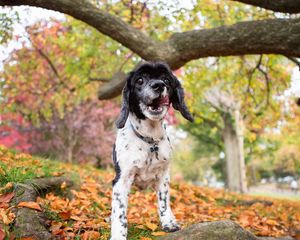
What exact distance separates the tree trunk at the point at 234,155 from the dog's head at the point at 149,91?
17786mm

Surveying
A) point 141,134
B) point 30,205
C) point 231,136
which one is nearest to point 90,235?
point 30,205

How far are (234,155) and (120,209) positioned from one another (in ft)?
61.3

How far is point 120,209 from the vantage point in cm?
374

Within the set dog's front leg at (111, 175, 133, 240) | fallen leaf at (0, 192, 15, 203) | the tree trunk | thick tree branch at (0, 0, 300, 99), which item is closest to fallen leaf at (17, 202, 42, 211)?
fallen leaf at (0, 192, 15, 203)

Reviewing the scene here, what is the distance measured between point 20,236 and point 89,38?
30.7 ft

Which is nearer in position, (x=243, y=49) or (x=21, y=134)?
(x=243, y=49)

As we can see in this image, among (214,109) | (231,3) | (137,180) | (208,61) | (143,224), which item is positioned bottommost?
(143,224)

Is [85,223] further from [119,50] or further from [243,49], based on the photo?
[119,50]

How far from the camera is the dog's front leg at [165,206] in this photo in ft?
13.5

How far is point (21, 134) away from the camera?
19797 millimetres

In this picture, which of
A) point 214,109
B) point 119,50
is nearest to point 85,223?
point 119,50

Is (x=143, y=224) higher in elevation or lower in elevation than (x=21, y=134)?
lower

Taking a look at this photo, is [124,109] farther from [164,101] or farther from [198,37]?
[198,37]

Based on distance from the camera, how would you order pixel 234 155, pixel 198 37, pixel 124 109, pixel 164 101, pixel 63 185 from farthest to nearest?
pixel 234 155, pixel 198 37, pixel 63 185, pixel 124 109, pixel 164 101
